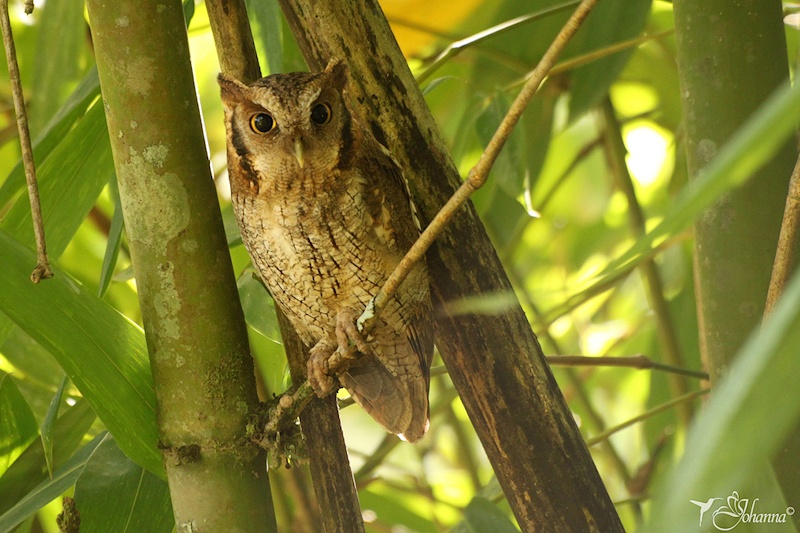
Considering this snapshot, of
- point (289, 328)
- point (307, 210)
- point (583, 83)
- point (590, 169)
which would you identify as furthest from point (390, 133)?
point (590, 169)

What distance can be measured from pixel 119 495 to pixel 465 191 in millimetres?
721

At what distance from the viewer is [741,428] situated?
0.90 ft

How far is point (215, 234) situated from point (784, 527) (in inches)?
29.0

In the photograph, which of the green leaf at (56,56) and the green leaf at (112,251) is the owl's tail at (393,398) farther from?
the green leaf at (56,56)

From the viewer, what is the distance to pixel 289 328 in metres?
1.22

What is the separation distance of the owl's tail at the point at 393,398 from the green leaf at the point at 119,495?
14.1 inches

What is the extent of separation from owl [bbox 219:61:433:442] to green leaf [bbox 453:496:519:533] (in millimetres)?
184

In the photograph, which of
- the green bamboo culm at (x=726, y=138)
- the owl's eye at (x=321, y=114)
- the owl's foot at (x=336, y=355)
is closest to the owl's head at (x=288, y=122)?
the owl's eye at (x=321, y=114)

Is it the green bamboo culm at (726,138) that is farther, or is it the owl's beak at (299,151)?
the owl's beak at (299,151)

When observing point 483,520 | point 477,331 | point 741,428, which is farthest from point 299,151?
point 741,428

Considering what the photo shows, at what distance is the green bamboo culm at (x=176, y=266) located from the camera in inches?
36.9

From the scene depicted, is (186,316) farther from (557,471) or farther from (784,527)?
(784,527)

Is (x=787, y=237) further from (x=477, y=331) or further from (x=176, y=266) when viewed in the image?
(x=176, y=266)

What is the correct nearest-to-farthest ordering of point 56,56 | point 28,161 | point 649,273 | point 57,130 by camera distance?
point 28,161, point 57,130, point 56,56, point 649,273
